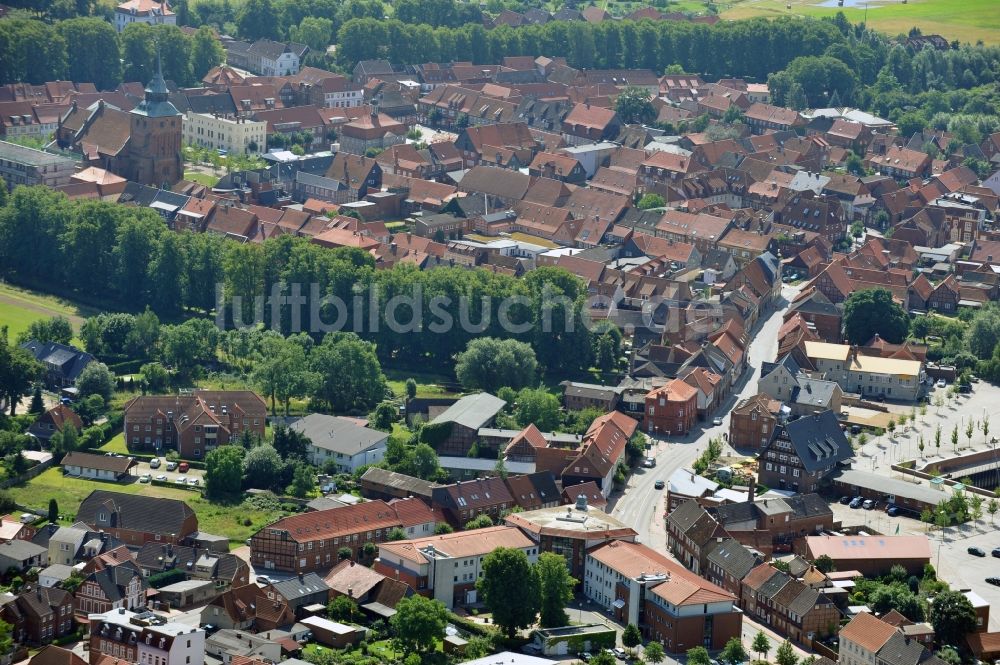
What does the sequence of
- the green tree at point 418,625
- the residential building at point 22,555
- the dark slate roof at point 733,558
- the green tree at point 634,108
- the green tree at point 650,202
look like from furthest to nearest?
the green tree at point 634,108 → the green tree at point 650,202 → the dark slate roof at point 733,558 → the residential building at point 22,555 → the green tree at point 418,625

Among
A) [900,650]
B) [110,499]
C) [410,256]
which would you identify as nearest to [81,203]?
[410,256]

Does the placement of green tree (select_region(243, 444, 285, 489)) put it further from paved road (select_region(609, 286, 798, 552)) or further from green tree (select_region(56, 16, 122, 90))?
green tree (select_region(56, 16, 122, 90))

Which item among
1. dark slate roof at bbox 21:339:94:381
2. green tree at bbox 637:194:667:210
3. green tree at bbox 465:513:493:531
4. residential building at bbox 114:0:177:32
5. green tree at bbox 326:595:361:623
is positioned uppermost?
residential building at bbox 114:0:177:32

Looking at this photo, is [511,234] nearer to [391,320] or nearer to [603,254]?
[603,254]

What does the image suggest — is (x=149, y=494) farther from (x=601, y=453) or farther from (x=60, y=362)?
(x=601, y=453)

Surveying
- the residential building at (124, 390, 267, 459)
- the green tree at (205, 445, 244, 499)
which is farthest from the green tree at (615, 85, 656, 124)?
the green tree at (205, 445, 244, 499)

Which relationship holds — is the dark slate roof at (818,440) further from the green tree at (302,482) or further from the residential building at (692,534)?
the green tree at (302,482)

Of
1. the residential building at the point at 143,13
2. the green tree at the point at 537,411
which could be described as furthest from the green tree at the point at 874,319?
the residential building at the point at 143,13
